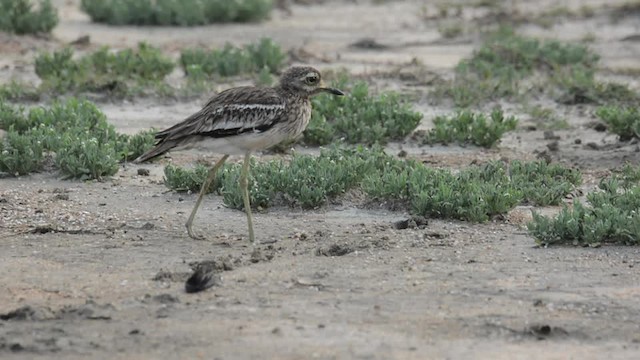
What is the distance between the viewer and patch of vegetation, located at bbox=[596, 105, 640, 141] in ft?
38.5

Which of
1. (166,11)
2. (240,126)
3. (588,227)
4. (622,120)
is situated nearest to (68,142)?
(240,126)

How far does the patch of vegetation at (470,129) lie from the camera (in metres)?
11.7

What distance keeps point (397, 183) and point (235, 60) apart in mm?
5004

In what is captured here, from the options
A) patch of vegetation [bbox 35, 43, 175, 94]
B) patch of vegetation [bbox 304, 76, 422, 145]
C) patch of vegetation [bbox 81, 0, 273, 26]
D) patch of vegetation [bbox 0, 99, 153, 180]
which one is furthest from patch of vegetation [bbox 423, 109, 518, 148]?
patch of vegetation [bbox 81, 0, 273, 26]

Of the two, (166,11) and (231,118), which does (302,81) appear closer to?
(231,118)

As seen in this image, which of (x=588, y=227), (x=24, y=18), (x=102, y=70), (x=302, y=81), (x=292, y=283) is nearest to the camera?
(x=292, y=283)

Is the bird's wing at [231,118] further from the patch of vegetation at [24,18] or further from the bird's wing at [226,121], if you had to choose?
the patch of vegetation at [24,18]

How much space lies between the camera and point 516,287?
765 centimetres

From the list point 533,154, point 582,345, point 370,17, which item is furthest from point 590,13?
point 582,345

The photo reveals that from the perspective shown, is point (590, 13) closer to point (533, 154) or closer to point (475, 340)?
point (533, 154)

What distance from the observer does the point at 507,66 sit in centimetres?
1448

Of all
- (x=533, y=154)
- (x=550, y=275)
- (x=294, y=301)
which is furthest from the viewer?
(x=533, y=154)

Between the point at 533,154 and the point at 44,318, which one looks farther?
the point at 533,154

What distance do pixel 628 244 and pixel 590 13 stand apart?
10.5 m
